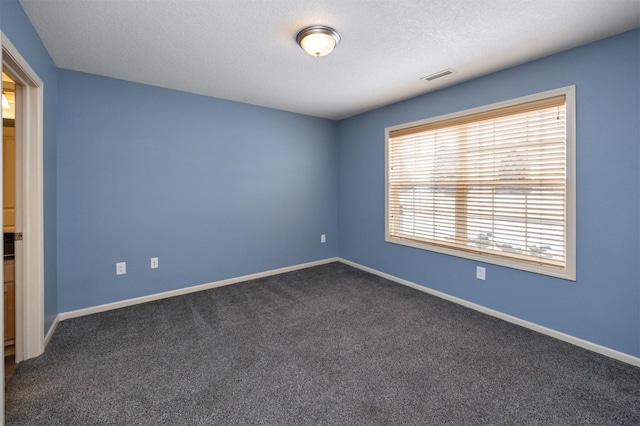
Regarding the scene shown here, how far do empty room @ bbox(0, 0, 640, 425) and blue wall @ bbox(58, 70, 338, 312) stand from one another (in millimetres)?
24

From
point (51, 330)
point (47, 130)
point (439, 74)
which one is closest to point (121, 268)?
point (51, 330)

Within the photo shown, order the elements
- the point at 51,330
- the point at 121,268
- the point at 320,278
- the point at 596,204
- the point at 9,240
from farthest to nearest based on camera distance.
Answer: the point at 320,278
the point at 121,268
the point at 51,330
the point at 9,240
the point at 596,204

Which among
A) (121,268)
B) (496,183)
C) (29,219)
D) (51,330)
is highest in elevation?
(496,183)

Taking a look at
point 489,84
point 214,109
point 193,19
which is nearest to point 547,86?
point 489,84

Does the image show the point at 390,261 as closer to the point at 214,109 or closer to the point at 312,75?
the point at 312,75

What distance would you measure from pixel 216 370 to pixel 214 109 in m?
3.02

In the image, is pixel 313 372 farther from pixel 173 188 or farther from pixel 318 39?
pixel 173 188

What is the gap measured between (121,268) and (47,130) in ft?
4.91

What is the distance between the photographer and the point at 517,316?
2760 millimetres

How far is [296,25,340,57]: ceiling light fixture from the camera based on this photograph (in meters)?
2.13

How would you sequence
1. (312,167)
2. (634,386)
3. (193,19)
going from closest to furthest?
(634,386) < (193,19) < (312,167)

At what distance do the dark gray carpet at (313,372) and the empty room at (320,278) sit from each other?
0.02 meters

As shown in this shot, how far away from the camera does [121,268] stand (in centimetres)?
314

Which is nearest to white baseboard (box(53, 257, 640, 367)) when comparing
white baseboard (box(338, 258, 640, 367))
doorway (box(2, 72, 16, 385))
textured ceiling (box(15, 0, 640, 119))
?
white baseboard (box(338, 258, 640, 367))
